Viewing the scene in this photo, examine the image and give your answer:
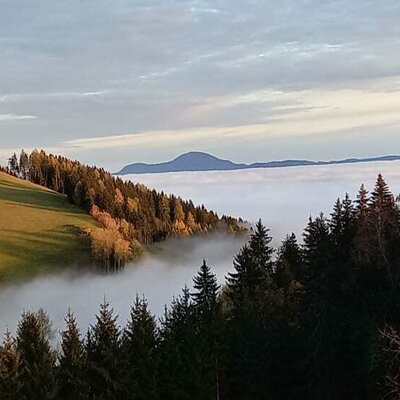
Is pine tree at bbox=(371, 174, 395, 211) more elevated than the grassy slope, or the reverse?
pine tree at bbox=(371, 174, 395, 211)

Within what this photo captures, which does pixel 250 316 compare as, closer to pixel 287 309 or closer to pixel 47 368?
pixel 287 309

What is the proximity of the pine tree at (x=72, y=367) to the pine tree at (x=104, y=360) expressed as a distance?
2.52 feet

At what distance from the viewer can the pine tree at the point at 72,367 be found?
128ft

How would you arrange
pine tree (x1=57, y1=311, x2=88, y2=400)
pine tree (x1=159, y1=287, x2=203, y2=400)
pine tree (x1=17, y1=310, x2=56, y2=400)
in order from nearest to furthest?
1. pine tree (x1=17, y1=310, x2=56, y2=400)
2. pine tree (x1=57, y1=311, x2=88, y2=400)
3. pine tree (x1=159, y1=287, x2=203, y2=400)

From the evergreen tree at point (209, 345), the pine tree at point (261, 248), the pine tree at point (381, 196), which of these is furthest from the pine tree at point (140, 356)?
the pine tree at point (381, 196)

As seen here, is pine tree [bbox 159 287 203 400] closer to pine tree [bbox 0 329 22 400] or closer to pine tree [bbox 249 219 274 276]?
pine tree [bbox 0 329 22 400]

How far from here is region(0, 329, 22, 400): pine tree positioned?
37.6 metres

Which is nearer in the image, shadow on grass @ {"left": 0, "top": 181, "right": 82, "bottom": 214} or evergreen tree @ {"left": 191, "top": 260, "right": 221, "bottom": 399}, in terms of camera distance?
evergreen tree @ {"left": 191, "top": 260, "right": 221, "bottom": 399}

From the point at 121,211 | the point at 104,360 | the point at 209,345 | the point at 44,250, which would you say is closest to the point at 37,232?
the point at 44,250

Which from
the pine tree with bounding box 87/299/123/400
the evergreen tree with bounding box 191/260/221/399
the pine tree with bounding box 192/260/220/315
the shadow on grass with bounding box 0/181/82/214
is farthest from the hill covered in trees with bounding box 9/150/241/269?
the pine tree with bounding box 87/299/123/400

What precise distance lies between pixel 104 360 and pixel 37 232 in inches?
3986

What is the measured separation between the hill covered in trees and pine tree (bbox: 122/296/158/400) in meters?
86.6

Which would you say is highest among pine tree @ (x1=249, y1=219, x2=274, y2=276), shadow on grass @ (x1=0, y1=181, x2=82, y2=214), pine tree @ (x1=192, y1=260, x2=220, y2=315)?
shadow on grass @ (x1=0, y1=181, x2=82, y2=214)

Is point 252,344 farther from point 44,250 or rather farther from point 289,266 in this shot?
point 44,250
